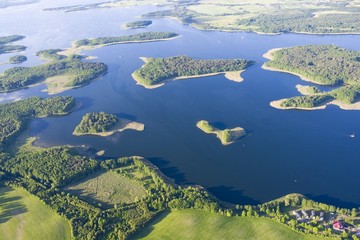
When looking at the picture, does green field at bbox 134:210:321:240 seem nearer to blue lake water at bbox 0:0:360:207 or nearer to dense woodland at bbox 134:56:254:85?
blue lake water at bbox 0:0:360:207

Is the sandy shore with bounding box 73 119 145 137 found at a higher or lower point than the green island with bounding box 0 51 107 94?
lower

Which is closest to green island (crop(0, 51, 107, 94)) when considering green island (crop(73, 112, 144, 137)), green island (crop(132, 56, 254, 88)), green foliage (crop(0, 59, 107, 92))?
green foliage (crop(0, 59, 107, 92))

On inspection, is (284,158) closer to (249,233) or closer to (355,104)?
(249,233)

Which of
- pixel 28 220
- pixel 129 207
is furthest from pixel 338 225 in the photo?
pixel 28 220

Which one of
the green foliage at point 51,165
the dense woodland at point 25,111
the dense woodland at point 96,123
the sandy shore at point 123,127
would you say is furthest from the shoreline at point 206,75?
the green foliage at point 51,165

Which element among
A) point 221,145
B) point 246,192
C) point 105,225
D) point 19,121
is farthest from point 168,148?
point 19,121

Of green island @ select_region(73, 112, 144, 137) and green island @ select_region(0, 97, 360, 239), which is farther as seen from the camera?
green island @ select_region(73, 112, 144, 137)
